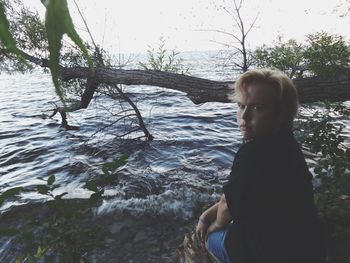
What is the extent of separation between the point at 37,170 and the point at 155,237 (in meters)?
5.42

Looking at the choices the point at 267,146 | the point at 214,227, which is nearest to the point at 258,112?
the point at 267,146

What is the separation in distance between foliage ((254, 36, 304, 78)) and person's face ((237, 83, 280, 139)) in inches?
255

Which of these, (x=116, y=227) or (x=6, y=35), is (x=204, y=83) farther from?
(x=6, y=35)

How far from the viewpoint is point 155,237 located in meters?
5.53

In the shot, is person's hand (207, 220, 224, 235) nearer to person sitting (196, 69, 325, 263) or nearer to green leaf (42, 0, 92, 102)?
person sitting (196, 69, 325, 263)

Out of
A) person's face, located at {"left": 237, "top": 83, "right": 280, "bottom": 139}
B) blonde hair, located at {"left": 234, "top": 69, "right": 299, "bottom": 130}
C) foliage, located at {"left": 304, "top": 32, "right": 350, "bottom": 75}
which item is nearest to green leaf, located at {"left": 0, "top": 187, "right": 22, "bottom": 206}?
person's face, located at {"left": 237, "top": 83, "right": 280, "bottom": 139}

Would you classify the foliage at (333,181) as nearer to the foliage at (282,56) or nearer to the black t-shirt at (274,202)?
the black t-shirt at (274,202)

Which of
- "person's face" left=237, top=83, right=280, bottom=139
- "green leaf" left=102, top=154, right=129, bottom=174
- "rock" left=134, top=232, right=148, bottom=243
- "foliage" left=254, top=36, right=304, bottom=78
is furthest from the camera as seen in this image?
"foliage" left=254, top=36, right=304, bottom=78

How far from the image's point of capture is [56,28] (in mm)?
319

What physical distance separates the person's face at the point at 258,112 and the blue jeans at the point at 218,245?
37.2 inches

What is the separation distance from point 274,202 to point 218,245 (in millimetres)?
869

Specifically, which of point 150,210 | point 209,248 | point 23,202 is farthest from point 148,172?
point 209,248

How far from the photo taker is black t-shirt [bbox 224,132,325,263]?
2.14 meters

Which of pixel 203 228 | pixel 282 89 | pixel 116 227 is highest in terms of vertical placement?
pixel 282 89
